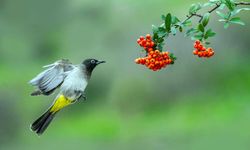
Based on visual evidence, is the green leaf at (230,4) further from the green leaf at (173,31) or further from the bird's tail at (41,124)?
the bird's tail at (41,124)

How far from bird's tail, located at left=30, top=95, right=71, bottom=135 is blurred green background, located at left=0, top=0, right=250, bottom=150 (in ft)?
22.6

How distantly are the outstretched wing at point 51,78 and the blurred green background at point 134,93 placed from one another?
23.6 ft

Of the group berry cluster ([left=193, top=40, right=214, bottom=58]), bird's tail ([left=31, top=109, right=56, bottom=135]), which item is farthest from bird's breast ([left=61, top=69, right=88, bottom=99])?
berry cluster ([left=193, top=40, right=214, bottom=58])

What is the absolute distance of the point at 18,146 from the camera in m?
14.7

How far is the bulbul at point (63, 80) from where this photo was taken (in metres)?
6.52

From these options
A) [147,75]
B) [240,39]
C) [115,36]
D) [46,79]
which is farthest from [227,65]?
[46,79]

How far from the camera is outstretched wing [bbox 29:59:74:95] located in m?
6.48

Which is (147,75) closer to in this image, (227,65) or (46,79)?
(227,65)

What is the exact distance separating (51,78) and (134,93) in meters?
9.30

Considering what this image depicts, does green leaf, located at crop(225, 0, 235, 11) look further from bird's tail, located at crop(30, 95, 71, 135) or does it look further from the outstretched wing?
bird's tail, located at crop(30, 95, 71, 135)

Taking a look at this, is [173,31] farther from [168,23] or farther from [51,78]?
[51,78]

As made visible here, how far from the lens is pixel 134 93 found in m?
15.9

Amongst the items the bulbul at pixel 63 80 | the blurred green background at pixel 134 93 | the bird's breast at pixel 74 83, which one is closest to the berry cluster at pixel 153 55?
the bulbul at pixel 63 80

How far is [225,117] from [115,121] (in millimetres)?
2322
